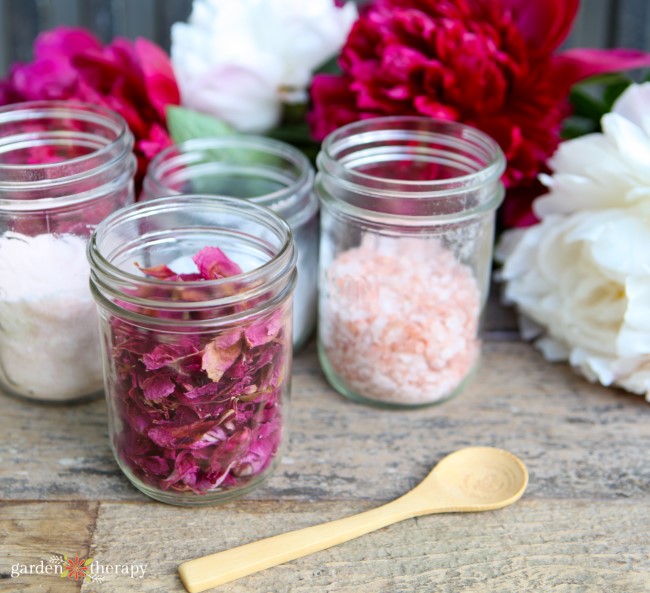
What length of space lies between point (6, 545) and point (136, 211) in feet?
0.89

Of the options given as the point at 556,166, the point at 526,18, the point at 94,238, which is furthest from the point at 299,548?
the point at 526,18

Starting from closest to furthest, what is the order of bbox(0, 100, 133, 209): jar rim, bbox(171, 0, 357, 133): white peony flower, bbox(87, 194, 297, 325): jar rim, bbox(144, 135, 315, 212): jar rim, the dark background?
bbox(87, 194, 297, 325): jar rim, bbox(0, 100, 133, 209): jar rim, bbox(144, 135, 315, 212): jar rim, bbox(171, 0, 357, 133): white peony flower, the dark background

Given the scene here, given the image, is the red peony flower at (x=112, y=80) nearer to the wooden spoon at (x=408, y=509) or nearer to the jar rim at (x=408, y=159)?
the jar rim at (x=408, y=159)

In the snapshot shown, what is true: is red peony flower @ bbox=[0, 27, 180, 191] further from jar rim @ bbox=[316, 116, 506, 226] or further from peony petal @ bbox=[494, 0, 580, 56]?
peony petal @ bbox=[494, 0, 580, 56]

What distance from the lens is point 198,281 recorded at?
1.95ft

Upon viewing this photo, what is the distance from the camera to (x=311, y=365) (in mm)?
873

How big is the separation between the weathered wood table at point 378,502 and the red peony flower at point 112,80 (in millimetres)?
296

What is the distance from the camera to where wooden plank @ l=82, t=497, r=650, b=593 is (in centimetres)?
61

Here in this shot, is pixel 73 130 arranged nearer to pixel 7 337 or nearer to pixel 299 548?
pixel 7 337

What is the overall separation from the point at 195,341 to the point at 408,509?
22 centimetres

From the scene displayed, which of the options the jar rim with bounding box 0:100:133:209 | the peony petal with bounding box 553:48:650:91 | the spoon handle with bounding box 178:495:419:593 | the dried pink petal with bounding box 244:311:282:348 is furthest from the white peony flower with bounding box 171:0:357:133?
the spoon handle with bounding box 178:495:419:593

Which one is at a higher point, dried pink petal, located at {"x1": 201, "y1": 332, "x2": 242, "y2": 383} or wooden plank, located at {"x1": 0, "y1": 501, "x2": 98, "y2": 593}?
dried pink petal, located at {"x1": 201, "y1": 332, "x2": 242, "y2": 383}

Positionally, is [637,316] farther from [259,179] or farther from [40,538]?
[40,538]

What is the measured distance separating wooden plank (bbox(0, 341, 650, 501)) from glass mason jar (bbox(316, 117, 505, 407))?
0.11 ft
